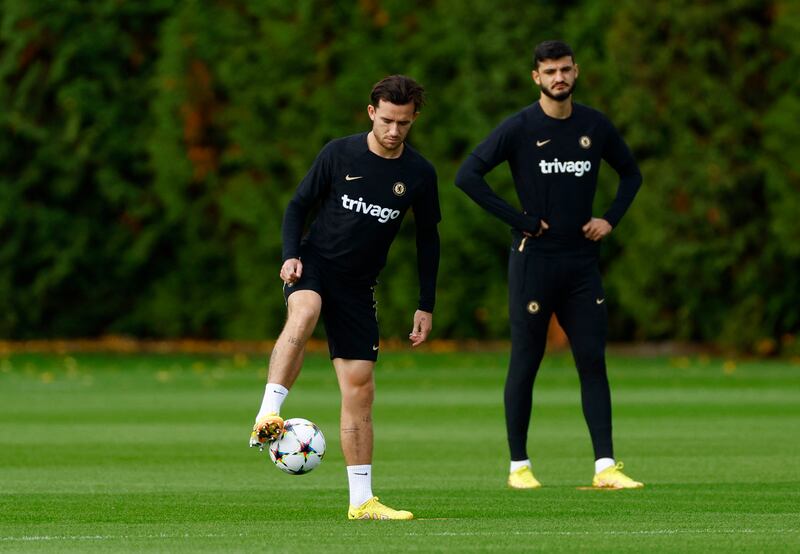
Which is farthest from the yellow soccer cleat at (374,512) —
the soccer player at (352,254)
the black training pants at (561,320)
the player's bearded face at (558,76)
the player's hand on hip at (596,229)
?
the player's bearded face at (558,76)

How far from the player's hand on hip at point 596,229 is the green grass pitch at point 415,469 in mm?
1549

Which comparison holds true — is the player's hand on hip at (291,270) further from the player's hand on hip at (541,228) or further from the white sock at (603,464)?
the white sock at (603,464)

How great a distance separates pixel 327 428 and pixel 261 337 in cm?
1722

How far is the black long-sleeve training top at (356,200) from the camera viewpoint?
9.62m

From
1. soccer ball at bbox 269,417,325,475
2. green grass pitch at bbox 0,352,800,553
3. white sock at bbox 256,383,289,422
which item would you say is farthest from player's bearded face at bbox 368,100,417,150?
green grass pitch at bbox 0,352,800,553

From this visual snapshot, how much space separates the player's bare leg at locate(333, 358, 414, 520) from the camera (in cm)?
945

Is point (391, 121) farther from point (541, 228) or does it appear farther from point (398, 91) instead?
point (541, 228)

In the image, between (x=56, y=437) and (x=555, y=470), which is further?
(x=56, y=437)

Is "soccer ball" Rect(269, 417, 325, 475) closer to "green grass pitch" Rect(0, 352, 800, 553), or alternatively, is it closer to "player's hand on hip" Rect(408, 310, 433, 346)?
"green grass pitch" Rect(0, 352, 800, 553)

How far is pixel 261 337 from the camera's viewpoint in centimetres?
3400

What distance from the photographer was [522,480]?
Result: 441 inches

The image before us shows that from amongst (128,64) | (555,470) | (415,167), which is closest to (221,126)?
(128,64)

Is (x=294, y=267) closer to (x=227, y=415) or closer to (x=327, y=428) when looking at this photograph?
(x=327, y=428)

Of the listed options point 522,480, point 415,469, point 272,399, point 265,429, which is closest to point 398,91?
point 272,399
